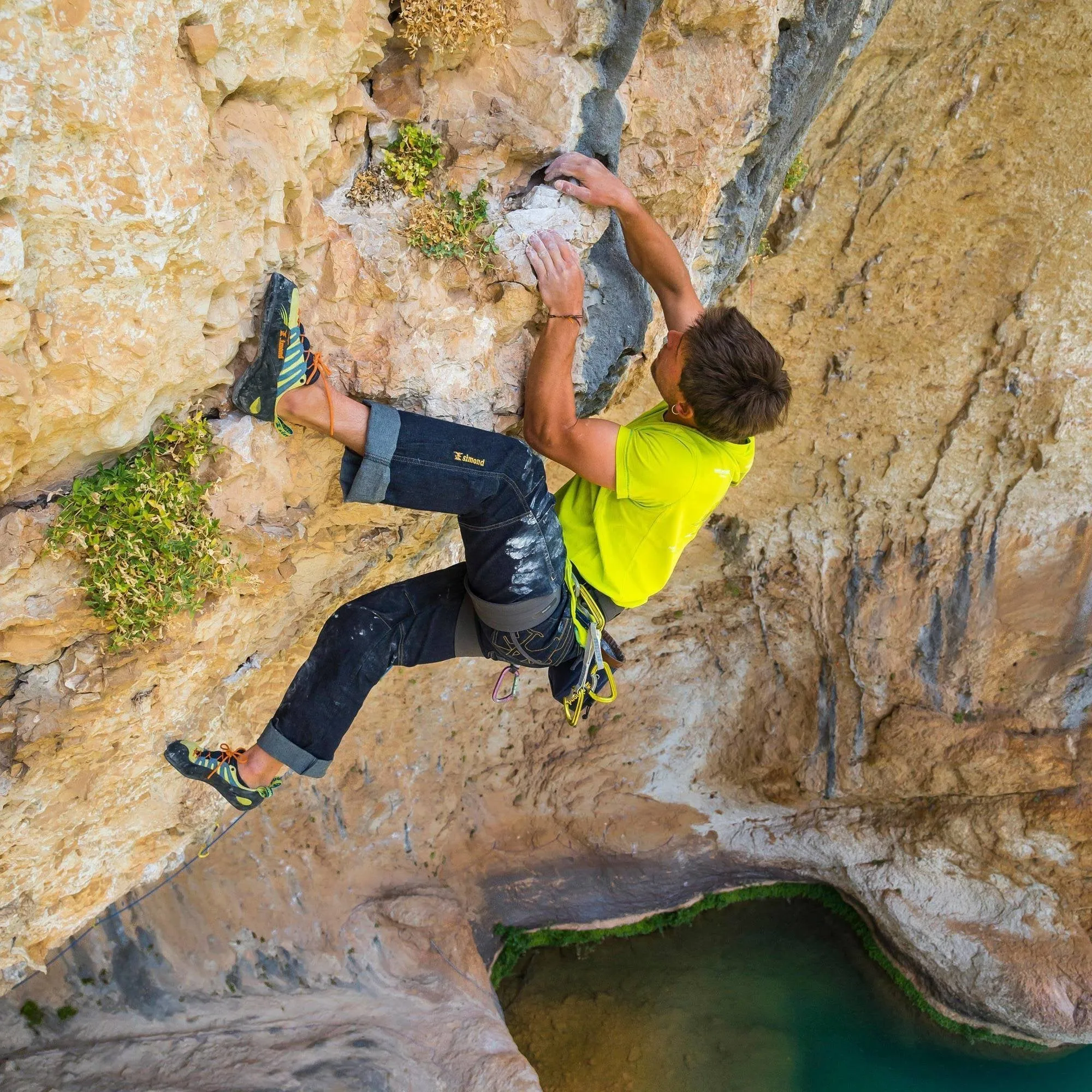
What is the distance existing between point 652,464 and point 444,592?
0.98 metres

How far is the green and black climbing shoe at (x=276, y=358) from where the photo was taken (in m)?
2.68

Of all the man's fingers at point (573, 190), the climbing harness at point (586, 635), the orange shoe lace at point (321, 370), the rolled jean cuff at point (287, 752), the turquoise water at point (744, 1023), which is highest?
the man's fingers at point (573, 190)

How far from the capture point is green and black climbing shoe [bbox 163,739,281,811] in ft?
10.9

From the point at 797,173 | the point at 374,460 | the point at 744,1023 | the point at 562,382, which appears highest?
the point at 797,173

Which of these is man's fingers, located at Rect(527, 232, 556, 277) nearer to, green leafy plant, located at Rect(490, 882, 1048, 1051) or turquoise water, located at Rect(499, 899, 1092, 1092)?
green leafy plant, located at Rect(490, 882, 1048, 1051)

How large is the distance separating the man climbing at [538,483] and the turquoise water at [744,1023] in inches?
198

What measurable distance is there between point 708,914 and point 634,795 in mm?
1447

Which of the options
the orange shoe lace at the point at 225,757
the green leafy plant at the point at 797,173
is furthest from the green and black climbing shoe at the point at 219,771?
the green leafy plant at the point at 797,173

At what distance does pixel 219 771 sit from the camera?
10.8 ft

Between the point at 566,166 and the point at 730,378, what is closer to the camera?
the point at 730,378

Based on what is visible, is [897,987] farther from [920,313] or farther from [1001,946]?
[920,313]

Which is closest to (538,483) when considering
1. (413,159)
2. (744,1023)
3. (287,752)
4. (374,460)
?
(374,460)

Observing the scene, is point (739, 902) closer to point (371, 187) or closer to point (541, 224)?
point (541, 224)

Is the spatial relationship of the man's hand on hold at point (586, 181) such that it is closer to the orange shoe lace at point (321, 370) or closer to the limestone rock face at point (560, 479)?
the limestone rock face at point (560, 479)
